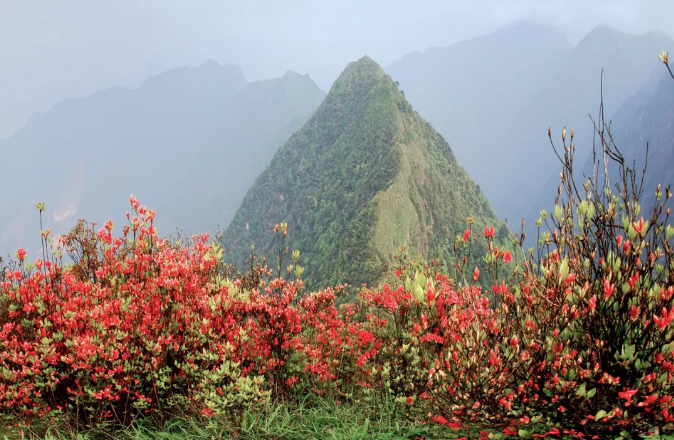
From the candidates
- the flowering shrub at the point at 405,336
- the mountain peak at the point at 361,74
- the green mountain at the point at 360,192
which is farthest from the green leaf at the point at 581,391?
the mountain peak at the point at 361,74

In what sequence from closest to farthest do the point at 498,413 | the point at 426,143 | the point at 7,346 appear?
the point at 498,413 < the point at 7,346 < the point at 426,143

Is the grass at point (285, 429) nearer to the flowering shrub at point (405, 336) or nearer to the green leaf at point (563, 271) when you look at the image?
the flowering shrub at point (405, 336)

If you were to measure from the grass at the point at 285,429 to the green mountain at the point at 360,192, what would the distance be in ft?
184

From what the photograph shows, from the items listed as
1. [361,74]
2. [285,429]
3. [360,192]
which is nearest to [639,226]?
[285,429]

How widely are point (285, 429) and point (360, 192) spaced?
94.3 meters

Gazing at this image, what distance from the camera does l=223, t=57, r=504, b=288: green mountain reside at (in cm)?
8031

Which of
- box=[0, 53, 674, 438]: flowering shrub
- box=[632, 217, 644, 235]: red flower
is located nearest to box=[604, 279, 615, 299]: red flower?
box=[0, 53, 674, 438]: flowering shrub

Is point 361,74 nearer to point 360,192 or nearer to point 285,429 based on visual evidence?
point 360,192

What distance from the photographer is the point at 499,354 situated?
3252 mm

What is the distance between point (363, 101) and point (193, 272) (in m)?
133

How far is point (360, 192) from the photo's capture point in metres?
98.2

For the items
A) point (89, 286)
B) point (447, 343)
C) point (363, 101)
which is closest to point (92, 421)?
point (89, 286)

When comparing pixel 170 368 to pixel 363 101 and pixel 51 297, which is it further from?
pixel 363 101

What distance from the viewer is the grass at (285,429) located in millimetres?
4320
